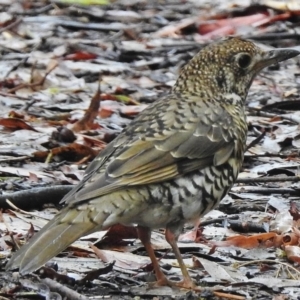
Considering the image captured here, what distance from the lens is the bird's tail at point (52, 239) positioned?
4.61m

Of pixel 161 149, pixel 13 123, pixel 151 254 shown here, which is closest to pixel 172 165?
pixel 161 149

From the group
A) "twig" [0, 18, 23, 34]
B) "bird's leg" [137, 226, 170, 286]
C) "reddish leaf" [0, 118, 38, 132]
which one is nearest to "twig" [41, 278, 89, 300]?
"bird's leg" [137, 226, 170, 286]

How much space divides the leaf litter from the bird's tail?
0.19 metres

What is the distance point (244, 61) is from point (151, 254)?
136 cm

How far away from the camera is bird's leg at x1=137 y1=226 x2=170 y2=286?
5.26m

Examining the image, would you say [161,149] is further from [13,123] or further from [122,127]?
[122,127]

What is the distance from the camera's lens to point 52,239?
4.77 meters

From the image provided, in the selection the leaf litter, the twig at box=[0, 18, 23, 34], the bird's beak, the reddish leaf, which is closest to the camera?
the leaf litter

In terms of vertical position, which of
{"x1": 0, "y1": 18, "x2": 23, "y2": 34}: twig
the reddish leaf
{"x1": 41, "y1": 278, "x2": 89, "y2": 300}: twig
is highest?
{"x1": 41, "y1": 278, "x2": 89, "y2": 300}: twig

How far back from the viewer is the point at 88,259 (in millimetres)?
5598

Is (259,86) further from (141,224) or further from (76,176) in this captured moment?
(141,224)

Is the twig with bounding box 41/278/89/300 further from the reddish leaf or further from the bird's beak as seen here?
the reddish leaf

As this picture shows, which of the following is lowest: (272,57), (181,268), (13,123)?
(13,123)

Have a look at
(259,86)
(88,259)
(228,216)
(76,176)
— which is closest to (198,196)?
(88,259)
